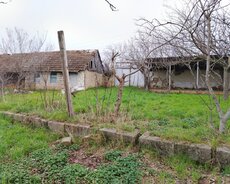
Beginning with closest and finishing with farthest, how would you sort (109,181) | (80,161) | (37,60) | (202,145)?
(109,181) → (202,145) → (80,161) → (37,60)

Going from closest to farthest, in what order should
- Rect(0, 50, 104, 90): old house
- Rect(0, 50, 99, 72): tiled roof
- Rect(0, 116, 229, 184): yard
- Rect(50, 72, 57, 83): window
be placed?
1. Rect(0, 116, 229, 184): yard
2. Rect(0, 50, 99, 72): tiled roof
3. Rect(0, 50, 104, 90): old house
4. Rect(50, 72, 57, 83): window

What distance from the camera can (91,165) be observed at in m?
2.58

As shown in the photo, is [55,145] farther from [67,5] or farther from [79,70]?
[79,70]

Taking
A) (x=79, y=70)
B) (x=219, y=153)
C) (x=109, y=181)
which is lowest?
(x=109, y=181)

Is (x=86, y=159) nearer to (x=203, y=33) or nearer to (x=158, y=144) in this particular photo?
(x=158, y=144)

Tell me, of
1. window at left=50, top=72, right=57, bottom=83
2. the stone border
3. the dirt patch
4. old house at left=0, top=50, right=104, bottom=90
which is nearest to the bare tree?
the stone border

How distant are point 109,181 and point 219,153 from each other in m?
1.37

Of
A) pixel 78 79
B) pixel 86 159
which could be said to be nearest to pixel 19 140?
pixel 86 159

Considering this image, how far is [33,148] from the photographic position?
3158 mm

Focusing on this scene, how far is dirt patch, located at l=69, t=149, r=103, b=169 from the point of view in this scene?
8.56 feet

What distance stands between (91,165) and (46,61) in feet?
52.4

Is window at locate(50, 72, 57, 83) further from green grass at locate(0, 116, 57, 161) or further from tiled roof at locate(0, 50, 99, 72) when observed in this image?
green grass at locate(0, 116, 57, 161)

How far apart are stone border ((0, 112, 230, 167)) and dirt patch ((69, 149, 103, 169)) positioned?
0.44m

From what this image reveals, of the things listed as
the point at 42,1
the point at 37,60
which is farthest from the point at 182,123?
the point at 37,60
